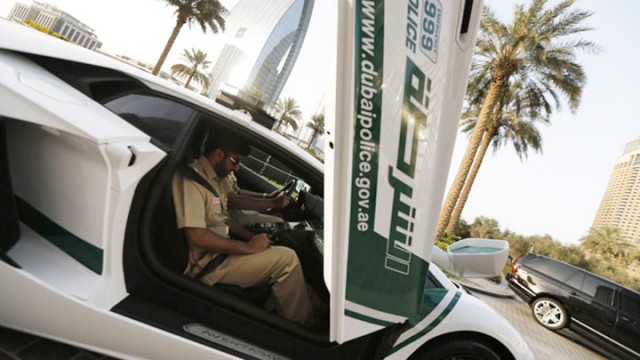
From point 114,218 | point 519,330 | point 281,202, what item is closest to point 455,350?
point 281,202

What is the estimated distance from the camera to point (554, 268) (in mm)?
7320

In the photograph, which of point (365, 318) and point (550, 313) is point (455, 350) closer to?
point (365, 318)

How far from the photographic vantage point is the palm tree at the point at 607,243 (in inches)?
1084

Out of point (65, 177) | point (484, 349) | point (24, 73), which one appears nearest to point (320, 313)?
point (484, 349)

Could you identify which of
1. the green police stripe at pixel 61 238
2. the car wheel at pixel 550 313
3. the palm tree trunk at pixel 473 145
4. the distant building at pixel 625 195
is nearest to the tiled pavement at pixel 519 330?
the car wheel at pixel 550 313

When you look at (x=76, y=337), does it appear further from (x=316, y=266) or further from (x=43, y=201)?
(x=316, y=266)

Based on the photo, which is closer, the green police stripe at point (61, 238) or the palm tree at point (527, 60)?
the green police stripe at point (61, 238)

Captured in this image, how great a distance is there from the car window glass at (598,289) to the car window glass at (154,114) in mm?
8144

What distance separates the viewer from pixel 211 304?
164cm

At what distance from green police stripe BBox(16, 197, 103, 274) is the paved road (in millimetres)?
5731

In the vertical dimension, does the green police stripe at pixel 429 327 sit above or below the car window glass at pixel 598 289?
below

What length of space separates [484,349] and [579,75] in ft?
44.4

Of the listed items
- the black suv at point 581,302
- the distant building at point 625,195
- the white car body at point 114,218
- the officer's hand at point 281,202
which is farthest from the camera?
the distant building at point 625,195

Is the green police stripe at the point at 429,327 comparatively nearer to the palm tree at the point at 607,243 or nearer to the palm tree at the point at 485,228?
the palm tree at the point at 485,228
